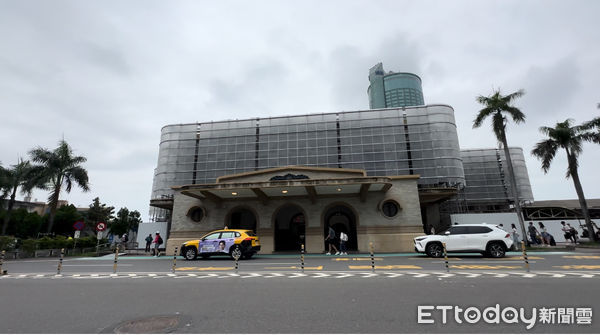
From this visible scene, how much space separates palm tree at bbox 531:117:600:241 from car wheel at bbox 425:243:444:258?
57.1 ft

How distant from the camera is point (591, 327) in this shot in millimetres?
4191

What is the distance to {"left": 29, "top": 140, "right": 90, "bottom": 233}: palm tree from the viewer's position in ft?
89.8

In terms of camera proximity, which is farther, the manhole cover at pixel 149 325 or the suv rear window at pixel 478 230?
the suv rear window at pixel 478 230

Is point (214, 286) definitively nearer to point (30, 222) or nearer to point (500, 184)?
point (500, 184)

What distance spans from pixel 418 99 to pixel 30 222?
13268 cm

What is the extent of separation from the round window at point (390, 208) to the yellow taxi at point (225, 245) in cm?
1064

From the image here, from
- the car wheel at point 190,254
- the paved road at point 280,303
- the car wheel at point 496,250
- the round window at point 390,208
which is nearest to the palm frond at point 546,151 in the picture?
the round window at point 390,208

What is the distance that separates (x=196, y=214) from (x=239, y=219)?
3.85 m

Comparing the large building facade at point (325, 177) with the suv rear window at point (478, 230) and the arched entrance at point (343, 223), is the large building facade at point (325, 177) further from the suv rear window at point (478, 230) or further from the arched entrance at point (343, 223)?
the suv rear window at point (478, 230)

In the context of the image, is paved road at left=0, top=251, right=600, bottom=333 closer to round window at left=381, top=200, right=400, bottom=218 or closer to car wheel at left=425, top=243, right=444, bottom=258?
car wheel at left=425, top=243, right=444, bottom=258

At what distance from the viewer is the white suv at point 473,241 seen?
1412cm
